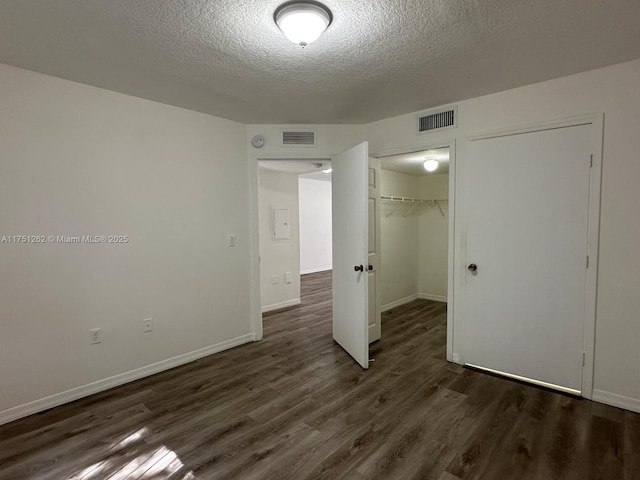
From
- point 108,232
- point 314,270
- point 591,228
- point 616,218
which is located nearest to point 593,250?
point 591,228

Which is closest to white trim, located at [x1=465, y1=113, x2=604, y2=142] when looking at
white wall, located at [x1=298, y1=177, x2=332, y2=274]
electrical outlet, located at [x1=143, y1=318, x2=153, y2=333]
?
electrical outlet, located at [x1=143, y1=318, x2=153, y2=333]

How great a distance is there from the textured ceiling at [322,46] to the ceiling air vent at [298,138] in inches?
30.8

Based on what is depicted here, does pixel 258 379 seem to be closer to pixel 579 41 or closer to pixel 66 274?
pixel 66 274

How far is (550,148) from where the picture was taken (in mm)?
2678

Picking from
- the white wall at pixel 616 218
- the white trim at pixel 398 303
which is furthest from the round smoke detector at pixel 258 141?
the white trim at pixel 398 303

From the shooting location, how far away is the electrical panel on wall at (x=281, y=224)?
555cm

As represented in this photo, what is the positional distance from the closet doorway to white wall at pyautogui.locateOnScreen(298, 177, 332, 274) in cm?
391

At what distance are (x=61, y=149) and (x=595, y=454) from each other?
4.24 m

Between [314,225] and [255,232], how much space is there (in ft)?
18.7

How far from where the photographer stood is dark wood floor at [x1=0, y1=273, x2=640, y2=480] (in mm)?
1894

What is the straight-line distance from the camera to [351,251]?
3.37 metres

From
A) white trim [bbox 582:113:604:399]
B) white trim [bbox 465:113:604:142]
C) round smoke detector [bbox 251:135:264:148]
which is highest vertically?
round smoke detector [bbox 251:135:264:148]

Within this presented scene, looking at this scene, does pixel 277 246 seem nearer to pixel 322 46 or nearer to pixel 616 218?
pixel 322 46

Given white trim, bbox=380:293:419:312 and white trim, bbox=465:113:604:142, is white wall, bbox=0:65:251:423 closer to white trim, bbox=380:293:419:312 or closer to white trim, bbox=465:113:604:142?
white trim, bbox=380:293:419:312
